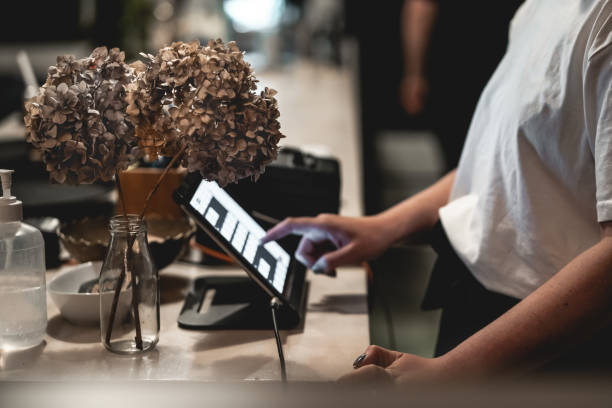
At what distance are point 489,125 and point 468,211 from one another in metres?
0.15

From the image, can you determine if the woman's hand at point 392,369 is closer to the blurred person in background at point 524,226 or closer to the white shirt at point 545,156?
the blurred person in background at point 524,226

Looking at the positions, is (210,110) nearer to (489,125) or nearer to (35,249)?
(35,249)

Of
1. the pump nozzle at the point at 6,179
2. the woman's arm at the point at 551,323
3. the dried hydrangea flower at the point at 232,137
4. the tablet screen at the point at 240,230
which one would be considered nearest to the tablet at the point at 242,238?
the tablet screen at the point at 240,230

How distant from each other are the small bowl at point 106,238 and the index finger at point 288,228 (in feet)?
0.56

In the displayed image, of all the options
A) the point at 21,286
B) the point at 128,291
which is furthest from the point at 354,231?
the point at 21,286

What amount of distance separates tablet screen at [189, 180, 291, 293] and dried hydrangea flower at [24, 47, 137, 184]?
0.15m

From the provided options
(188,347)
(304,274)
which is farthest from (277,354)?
(304,274)

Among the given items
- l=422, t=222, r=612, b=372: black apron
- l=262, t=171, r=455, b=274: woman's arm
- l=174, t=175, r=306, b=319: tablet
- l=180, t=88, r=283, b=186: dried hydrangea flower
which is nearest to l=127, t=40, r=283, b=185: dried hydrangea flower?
l=180, t=88, r=283, b=186: dried hydrangea flower

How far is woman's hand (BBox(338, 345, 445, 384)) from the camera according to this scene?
0.75 metres

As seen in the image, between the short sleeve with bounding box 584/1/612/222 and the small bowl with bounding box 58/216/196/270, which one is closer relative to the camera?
the short sleeve with bounding box 584/1/612/222

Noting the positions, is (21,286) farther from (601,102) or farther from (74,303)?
(601,102)

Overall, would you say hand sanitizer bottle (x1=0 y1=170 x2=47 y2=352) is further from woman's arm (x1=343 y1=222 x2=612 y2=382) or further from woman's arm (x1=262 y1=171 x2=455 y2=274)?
woman's arm (x1=343 y1=222 x2=612 y2=382)

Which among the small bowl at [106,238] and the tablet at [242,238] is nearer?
the tablet at [242,238]

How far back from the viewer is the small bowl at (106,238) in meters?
1.16
